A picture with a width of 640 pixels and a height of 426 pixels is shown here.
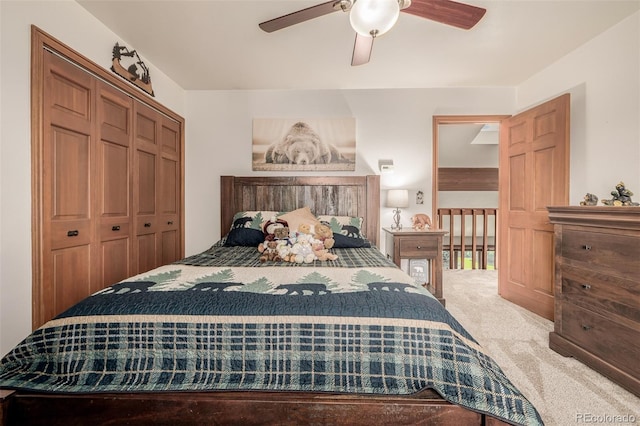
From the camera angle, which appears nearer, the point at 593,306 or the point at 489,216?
the point at 593,306

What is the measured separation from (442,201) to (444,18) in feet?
14.2

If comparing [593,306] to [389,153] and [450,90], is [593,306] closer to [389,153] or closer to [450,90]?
[389,153]

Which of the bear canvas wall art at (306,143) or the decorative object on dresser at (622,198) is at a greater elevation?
the bear canvas wall art at (306,143)

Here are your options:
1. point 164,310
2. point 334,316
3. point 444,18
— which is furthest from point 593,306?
point 164,310

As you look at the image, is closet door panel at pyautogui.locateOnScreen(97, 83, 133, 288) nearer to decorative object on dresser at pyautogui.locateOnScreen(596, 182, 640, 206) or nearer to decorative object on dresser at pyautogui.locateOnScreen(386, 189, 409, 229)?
decorative object on dresser at pyautogui.locateOnScreen(386, 189, 409, 229)

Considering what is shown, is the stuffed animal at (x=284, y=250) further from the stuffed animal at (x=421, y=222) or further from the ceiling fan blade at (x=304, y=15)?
the stuffed animal at (x=421, y=222)

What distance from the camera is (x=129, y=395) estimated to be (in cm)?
106

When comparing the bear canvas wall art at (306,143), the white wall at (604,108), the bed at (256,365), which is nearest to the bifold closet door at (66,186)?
the bed at (256,365)

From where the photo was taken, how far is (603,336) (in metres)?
1.73

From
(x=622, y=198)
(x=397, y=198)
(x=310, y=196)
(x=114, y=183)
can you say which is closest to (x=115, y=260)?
(x=114, y=183)

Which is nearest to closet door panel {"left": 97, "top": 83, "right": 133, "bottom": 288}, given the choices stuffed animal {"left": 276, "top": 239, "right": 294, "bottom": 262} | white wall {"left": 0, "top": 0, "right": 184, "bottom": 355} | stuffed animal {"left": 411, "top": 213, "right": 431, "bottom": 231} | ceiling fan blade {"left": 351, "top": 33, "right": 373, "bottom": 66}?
white wall {"left": 0, "top": 0, "right": 184, "bottom": 355}

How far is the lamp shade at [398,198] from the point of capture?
3.09m

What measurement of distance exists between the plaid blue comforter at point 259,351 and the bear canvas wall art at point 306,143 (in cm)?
237

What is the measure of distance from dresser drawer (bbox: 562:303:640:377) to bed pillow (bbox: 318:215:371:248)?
5.01 feet
